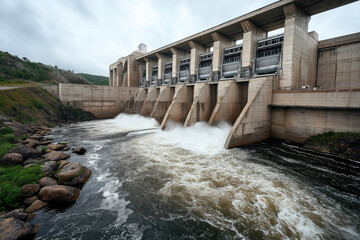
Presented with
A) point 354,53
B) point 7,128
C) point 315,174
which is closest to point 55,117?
point 7,128

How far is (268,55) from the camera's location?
50.2 ft

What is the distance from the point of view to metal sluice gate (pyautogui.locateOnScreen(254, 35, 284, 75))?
46.6 feet

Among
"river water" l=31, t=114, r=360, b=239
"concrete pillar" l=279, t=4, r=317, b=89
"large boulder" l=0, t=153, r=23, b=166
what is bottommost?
"river water" l=31, t=114, r=360, b=239

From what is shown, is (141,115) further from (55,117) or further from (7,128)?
(7,128)

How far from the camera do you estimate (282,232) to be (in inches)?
176

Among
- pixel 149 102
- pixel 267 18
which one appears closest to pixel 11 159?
pixel 149 102

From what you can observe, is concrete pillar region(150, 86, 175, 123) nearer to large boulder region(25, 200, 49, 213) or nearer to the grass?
the grass

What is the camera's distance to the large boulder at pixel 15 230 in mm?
3797

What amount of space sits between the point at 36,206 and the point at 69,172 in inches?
66.4

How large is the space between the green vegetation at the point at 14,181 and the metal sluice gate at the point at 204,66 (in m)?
17.8

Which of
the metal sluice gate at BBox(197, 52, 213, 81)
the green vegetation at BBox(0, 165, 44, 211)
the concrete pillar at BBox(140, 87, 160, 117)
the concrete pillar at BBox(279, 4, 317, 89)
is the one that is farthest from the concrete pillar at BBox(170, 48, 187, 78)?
the green vegetation at BBox(0, 165, 44, 211)

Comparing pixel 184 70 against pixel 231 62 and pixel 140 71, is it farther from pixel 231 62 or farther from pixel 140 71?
pixel 140 71

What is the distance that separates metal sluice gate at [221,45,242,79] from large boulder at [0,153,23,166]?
17.0m

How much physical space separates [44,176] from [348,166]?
1384 cm
